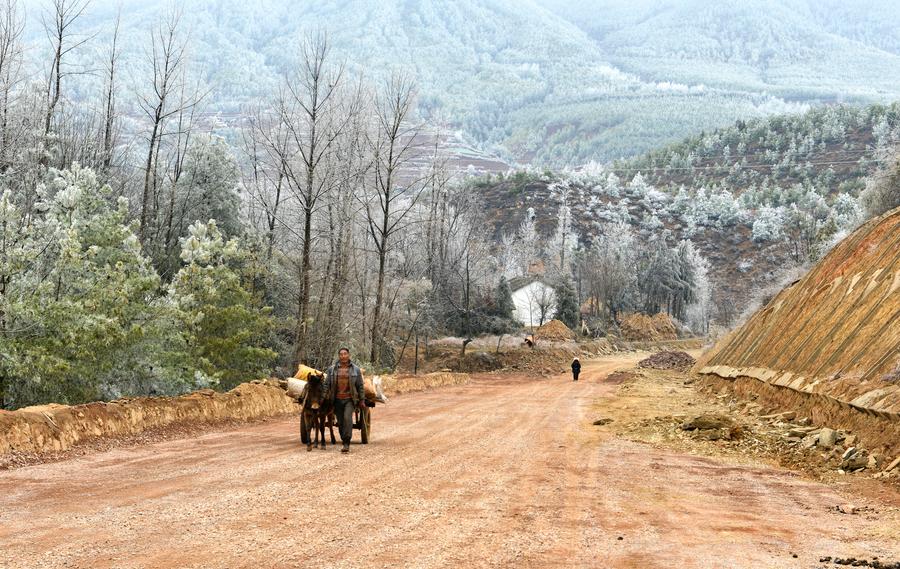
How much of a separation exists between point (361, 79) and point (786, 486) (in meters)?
38.2

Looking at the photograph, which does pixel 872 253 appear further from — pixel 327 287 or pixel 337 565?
pixel 327 287

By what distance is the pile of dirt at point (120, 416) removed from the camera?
514 inches

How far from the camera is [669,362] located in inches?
2243

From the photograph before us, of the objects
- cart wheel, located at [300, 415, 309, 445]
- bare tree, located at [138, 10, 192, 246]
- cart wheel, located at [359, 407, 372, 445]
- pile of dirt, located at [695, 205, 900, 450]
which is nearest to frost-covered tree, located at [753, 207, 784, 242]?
pile of dirt, located at [695, 205, 900, 450]

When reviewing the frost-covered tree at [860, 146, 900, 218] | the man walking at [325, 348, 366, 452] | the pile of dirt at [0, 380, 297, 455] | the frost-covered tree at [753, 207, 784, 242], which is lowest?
the pile of dirt at [0, 380, 297, 455]

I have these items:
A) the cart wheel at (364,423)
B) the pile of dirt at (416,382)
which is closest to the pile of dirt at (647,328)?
the pile of dirt at (416,382)

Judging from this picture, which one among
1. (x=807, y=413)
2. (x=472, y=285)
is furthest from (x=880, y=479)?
(x=472, y=285)

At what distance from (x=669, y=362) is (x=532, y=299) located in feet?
139

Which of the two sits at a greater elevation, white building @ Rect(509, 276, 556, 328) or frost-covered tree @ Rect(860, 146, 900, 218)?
frost-covered tree @ Rect(860, 146, 900, 218)

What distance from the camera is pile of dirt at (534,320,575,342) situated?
7793 centimetres

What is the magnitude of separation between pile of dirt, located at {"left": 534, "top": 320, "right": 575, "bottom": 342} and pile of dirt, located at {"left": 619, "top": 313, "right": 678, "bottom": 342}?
1587 centimetres

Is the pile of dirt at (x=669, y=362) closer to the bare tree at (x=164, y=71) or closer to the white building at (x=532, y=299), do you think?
the white building at (x=532, y=299)

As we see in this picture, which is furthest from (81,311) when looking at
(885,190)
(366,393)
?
(885,190)

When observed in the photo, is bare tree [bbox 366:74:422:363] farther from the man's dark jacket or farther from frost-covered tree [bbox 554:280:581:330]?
frost-covered tree [bbox 554:280:581:330]
